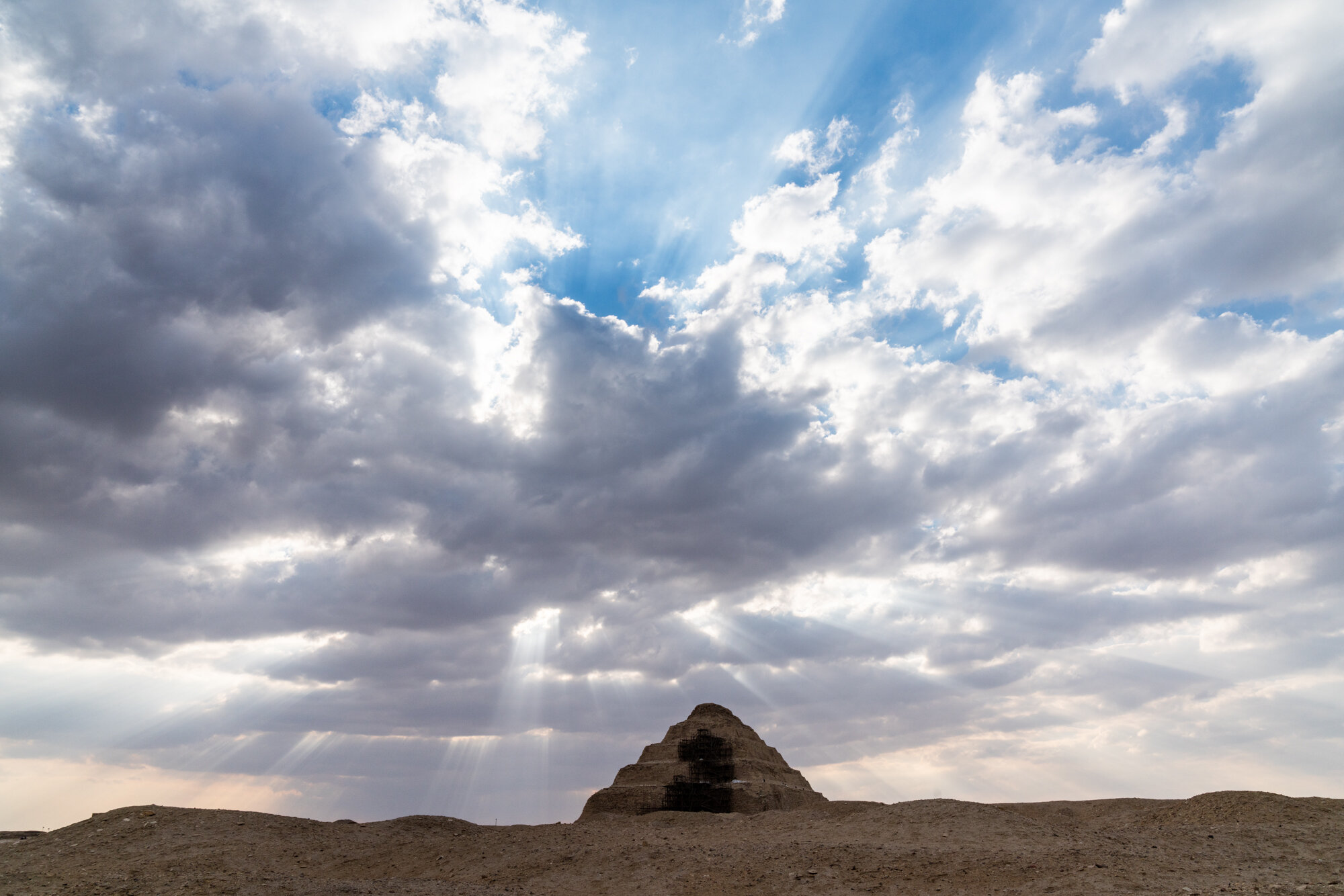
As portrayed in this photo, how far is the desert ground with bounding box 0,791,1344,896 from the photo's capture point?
89.3ft

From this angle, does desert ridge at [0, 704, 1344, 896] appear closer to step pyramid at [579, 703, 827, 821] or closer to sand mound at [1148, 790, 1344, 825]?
sand mound at [1148, 790, 1344, 825]

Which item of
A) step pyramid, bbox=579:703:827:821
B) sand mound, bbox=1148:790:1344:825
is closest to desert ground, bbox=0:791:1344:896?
sand mound, bbox=1148:790:1344:825

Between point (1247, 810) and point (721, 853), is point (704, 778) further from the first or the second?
point (1247, 810)

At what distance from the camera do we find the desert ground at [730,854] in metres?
27.2

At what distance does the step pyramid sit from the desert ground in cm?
1178

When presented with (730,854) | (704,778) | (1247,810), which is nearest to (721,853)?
(730,854)

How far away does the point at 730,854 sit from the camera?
107ft

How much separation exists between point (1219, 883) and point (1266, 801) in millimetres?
15776

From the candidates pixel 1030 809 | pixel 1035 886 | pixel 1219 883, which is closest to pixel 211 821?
pixel 1035 886

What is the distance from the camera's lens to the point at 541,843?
37875 millimetres

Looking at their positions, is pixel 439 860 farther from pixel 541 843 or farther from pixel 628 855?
pixel 628 855

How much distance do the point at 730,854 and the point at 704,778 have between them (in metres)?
27.2

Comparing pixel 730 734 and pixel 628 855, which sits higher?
pixel 730 734

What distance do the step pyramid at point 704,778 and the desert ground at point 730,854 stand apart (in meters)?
11.8
